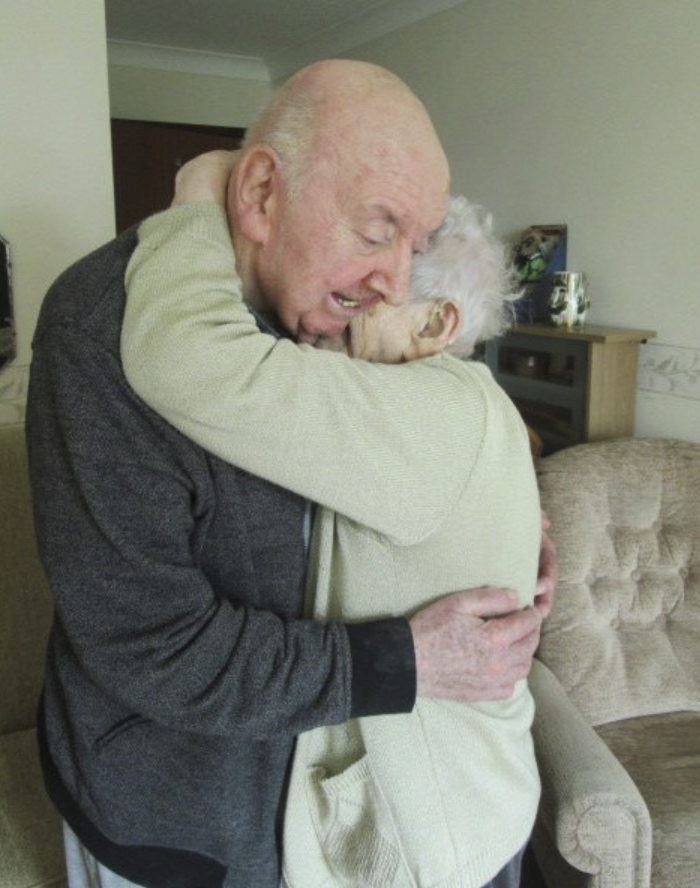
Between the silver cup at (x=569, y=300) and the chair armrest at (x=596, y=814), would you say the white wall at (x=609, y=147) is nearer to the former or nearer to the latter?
the silver cup at (x=569, y=300)

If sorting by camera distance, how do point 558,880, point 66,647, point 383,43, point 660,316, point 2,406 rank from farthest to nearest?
1. point 383,43
2. point 660,316
3. point 2,406
4. point 558,880
5. point 66,647

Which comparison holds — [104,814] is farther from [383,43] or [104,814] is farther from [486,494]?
[383,43]

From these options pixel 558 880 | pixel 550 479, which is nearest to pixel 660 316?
pixel 550 479

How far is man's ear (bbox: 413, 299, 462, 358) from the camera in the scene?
83cm

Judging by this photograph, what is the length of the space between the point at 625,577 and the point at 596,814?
0.74 m

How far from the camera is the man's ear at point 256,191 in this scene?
0.72 m

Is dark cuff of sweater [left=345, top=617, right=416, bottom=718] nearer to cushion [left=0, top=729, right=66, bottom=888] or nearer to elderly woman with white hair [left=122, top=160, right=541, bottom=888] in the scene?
elderly woman with white hair [left=122, top=160, right=541, bottom=888]

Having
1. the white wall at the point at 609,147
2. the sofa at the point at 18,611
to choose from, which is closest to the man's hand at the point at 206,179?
the sofa at the point at 18,611

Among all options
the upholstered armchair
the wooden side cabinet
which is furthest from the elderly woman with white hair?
the wooden side cabinet

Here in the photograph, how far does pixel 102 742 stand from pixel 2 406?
1.26 m

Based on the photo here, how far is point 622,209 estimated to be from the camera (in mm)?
2301

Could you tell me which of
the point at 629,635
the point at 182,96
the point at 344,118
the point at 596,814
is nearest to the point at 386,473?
the point at 344,118

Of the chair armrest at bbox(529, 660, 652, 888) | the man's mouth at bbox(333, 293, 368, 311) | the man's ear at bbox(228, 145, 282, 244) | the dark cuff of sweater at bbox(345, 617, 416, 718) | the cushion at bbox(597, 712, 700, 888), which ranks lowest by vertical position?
the cushion at bbox(597, 712, 700, 888)

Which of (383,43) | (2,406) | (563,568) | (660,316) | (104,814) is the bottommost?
(563,568)
